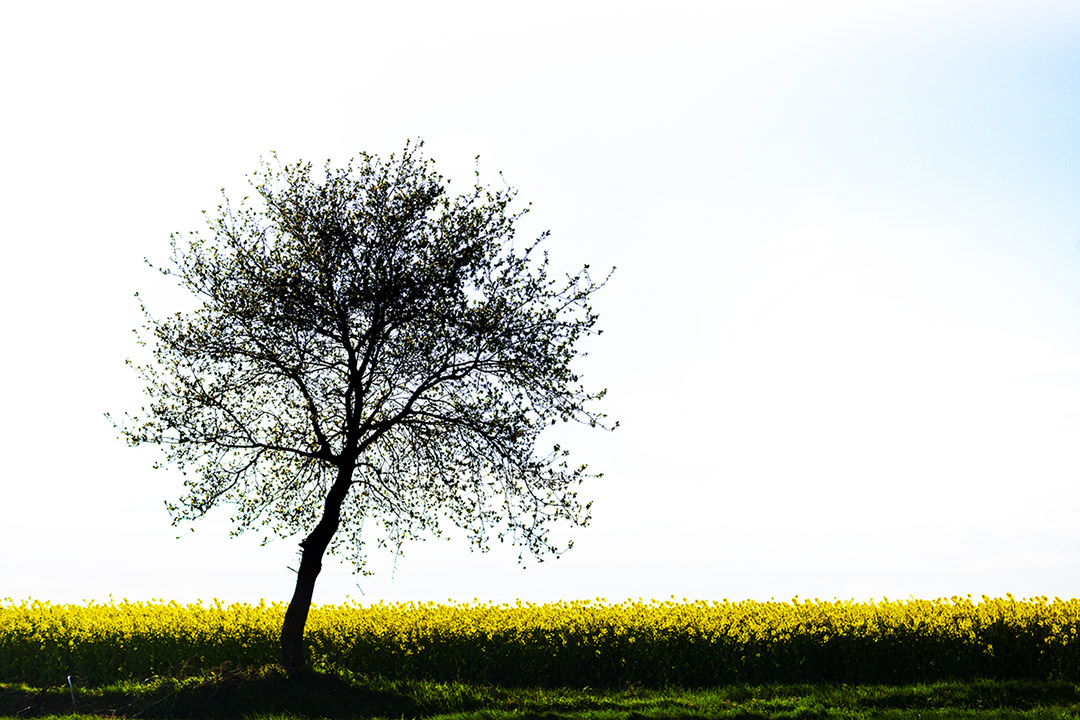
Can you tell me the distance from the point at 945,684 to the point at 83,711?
19.4 metres

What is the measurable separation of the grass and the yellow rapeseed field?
87 cm

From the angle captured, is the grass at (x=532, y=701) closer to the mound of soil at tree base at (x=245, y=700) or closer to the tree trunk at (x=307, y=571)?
the mound of soil at tree base at (x=245, y=700)

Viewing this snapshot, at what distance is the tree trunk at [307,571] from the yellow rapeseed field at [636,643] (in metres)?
1.62

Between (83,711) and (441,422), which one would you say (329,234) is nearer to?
(441,422)

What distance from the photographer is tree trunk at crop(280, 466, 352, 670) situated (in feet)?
67.2

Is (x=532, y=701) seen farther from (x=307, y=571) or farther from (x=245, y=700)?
(x=245, y=700)

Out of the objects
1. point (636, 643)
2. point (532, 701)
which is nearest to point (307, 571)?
point (532, 701)

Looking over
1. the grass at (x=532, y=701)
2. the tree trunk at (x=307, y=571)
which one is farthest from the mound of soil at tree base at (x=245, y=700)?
the tree trunk at (x=307, y=571)

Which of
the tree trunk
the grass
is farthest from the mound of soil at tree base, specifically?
the tree trunk

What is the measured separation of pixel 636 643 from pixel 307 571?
795 centimetres

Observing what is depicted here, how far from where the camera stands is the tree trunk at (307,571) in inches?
806

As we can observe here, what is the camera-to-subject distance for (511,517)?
67.1ft

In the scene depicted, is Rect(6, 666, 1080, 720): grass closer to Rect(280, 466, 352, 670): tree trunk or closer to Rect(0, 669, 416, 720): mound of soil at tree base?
Rect(0, 669, 416, 720): mound of soil at tree base

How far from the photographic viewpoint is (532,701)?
18.3 meters
